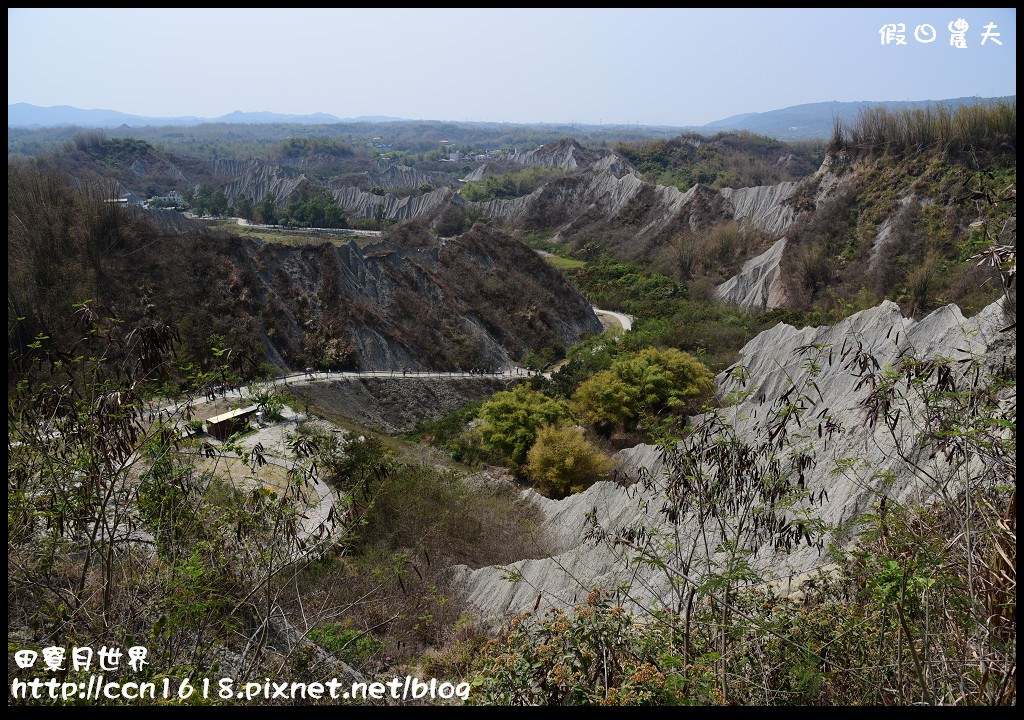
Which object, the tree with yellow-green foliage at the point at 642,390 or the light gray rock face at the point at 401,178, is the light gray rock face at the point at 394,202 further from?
the tree with yellow-green foliage at the point at 642,390

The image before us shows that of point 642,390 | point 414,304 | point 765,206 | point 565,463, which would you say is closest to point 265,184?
point 765,206

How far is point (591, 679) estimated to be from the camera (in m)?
4.53

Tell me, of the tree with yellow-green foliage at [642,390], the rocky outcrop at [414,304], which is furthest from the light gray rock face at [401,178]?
the tree with yellow-green foliage at [642,390]

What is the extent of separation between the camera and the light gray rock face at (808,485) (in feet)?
28.2

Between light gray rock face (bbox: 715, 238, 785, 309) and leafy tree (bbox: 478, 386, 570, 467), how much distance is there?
2187cm

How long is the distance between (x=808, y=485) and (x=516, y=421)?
30.2 feet

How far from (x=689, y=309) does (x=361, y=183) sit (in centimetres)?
7014

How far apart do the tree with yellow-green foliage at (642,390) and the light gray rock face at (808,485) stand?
249 centimetres

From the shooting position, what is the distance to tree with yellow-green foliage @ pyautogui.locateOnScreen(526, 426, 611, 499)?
16484mm

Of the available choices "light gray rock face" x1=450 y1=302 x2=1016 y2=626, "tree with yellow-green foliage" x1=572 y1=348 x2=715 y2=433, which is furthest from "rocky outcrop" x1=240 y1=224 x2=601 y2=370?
"light gray rock face" x1=450 y1=302 x2=1016 y2=626

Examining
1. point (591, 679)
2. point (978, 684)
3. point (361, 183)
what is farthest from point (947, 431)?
point (361, 183)

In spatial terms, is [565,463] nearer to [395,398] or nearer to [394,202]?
[395,398]

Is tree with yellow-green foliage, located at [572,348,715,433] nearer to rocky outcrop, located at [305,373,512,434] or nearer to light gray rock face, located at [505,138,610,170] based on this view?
rocky outcrop, located at [305,373,512,434]

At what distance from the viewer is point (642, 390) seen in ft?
65.4
